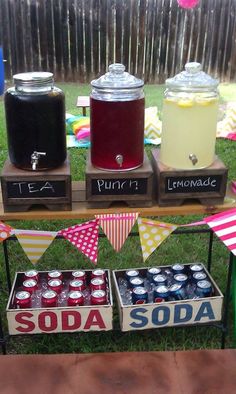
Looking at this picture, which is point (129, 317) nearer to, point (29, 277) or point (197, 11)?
point (29, 277)

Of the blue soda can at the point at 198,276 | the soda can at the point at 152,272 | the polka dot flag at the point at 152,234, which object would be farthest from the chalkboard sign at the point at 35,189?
the blue soda can at the point at 198,276

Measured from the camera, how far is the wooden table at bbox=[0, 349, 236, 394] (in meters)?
1.62

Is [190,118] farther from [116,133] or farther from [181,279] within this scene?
[181,279]

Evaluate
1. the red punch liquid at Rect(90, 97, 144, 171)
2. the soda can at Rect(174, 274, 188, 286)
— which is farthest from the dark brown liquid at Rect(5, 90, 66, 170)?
the soda can at Rect(174, 274, 188, 286)

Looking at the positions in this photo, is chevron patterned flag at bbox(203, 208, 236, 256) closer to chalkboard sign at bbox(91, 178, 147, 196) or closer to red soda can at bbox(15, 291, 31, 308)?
chalkboard sign at bbox(91, 178, 147, 196)

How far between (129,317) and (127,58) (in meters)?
6.80

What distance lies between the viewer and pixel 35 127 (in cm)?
165

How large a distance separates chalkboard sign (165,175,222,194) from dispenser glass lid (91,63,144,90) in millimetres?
374

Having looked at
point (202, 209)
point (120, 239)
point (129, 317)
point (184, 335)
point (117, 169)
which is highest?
point (117, 169)

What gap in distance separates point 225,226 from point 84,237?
56 centimetres

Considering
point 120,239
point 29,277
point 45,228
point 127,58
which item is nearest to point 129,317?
point 120,239

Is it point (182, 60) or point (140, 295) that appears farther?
point (182, 60)

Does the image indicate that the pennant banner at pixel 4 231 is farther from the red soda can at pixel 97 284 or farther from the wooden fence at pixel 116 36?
the wooden fence at pixel 116 36

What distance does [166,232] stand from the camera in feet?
6.11
